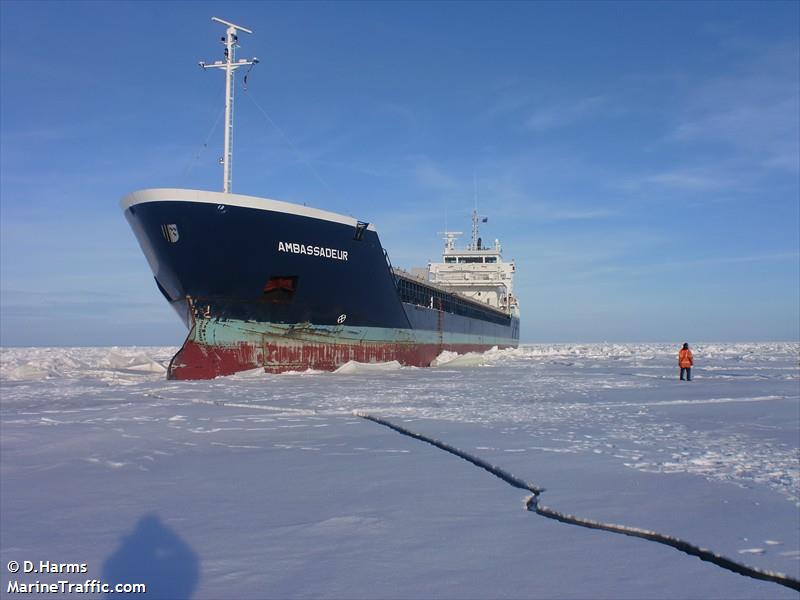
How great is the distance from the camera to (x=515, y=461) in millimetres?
4336

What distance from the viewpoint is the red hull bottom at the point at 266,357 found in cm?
1356

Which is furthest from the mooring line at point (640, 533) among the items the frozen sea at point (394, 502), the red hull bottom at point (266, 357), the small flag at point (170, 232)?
the small flag at point (170, 232)

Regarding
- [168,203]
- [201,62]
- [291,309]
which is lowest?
[291,309]

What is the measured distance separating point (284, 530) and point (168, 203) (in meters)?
12.1

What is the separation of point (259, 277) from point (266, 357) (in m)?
2.14

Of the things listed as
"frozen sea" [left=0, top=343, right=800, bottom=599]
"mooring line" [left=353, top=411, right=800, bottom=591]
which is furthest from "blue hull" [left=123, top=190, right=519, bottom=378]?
"mooring line" [left=353, top=411, right=800, bottom=591]

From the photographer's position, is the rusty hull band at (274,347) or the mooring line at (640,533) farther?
the rusty hull band at (274,347)

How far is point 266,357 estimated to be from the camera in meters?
14.7

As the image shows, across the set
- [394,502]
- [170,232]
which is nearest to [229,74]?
[170,232]

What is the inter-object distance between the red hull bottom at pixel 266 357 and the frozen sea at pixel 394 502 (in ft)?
20.6

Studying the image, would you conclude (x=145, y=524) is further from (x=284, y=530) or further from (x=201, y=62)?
(x=201, y=62)

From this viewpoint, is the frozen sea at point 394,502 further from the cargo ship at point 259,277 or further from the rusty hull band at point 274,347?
the cargo ship at point 259,277

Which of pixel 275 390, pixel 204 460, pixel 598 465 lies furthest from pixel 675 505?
pixel 275 390

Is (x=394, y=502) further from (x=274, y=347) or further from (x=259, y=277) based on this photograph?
(x=274, y=347)
